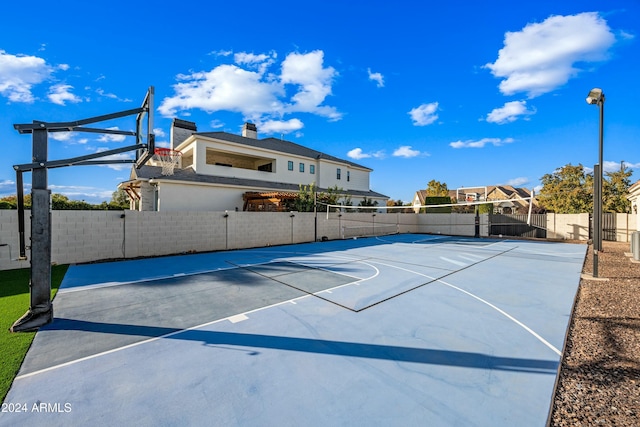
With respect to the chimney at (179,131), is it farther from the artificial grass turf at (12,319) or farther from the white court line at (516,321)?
the white court line at (516,321)

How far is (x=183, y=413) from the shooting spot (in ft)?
9.12

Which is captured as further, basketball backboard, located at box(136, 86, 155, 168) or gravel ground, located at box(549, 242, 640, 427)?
basketball backboard, located at box(136, 86, 155, 168)

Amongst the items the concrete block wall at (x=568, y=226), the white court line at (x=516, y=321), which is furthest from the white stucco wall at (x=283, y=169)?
the white court line at (x=516, y=321)

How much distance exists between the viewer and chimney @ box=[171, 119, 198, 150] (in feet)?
76.1

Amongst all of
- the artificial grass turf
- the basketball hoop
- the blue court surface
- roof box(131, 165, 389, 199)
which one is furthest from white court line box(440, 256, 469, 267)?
the basketball hoop

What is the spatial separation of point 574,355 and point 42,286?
848 centimetres

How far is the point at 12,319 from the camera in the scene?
197 inches

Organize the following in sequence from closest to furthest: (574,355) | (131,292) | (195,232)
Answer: (574,355), (131,292), (195,232)

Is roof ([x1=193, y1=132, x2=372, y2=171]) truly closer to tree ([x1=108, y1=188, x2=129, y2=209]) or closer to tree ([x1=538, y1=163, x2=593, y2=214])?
tree ([x1=108, y1=188, x2=129, y2=209])

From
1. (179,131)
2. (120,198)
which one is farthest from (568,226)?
(120,198)

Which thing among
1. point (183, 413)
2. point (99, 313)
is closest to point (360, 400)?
point (183, 413)

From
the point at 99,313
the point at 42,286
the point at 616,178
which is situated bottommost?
the point at 99,313

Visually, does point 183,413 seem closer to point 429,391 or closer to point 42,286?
point 429,391

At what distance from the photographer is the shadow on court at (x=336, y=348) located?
3.69m
